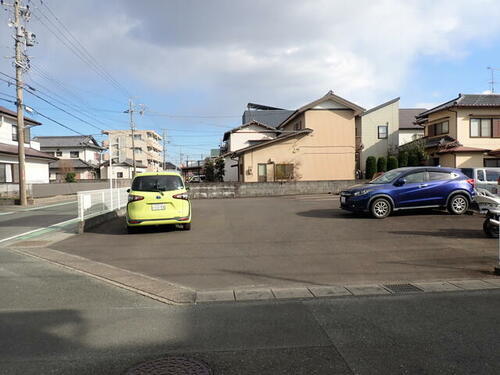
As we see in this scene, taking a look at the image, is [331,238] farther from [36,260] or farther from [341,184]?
[341,184]

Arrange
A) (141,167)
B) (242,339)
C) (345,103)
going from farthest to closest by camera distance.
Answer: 1. (141,167)
2. (345,103)
3. (242,339)

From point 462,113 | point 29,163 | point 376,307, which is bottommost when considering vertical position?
point 376,307

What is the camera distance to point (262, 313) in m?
4.18

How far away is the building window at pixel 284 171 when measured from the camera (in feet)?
89.9

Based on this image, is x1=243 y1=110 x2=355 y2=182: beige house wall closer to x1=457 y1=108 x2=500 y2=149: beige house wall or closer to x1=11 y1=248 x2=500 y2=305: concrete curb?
x1=457 y1=108 x2=500 y2=149: beige house wall

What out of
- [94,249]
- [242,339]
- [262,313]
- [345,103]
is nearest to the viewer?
[242,339]

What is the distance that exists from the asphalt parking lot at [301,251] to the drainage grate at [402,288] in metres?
0.28

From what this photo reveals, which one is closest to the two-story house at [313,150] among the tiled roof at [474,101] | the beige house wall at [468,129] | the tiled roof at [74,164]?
the tiled roof at [474,101]

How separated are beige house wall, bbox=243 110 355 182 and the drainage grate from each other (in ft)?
73.6

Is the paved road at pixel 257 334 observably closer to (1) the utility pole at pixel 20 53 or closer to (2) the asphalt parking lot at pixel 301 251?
(2) the asphalt parking lot at pixel 301 251

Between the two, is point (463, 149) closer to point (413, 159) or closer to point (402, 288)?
point (413, 159)

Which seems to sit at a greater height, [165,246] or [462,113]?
[462,113]

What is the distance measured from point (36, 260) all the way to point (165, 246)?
2453 millimetres

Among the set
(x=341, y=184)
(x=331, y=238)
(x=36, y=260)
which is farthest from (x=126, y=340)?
(x=341, y=184)
